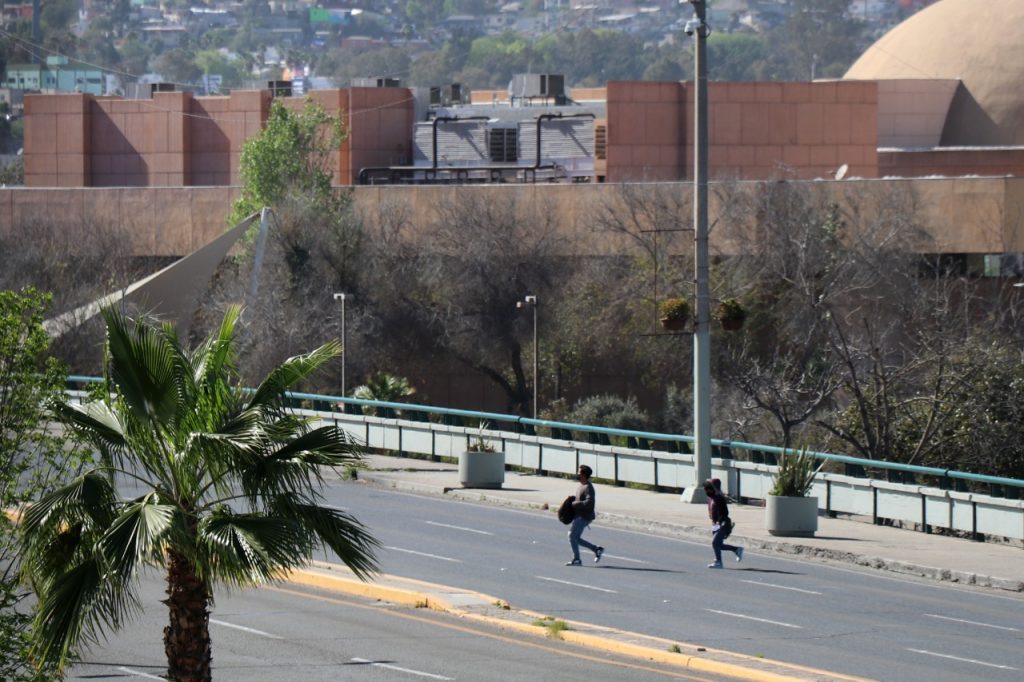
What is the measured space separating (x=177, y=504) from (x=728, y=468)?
778 inches

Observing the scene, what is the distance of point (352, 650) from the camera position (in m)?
18.1

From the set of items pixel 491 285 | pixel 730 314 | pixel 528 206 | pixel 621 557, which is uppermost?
pixel 528 206

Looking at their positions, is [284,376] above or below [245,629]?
above

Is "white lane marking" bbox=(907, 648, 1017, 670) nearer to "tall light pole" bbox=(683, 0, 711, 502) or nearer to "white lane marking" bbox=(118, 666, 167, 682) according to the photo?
"white lane marking" bbox=(118, 666, 167, 682)

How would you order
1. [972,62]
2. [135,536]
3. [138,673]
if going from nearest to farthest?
1. [135,536]
2. [138,673]
3. [972,62]

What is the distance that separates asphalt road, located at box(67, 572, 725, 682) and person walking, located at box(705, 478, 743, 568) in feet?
16.2

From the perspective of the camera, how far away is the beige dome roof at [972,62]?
250 ft

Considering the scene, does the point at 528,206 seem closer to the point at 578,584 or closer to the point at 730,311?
the point at 730,311

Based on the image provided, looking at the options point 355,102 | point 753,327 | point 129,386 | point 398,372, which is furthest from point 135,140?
point 129,386

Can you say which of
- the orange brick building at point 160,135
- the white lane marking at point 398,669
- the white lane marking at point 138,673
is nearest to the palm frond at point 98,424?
the white lane marking at point 138,673

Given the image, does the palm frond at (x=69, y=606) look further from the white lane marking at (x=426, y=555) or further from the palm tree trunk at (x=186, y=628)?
the white lane marking at (x=426, y=555)

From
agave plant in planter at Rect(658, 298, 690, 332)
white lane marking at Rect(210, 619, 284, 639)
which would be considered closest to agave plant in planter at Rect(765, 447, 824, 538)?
agave plant in planter at Rect(658, 298, 690, 332)

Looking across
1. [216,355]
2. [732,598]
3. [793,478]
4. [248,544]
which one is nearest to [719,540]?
[732,598]

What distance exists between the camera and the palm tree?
38.2ft
